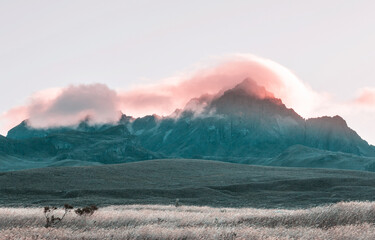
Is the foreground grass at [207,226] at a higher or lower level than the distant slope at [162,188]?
higher

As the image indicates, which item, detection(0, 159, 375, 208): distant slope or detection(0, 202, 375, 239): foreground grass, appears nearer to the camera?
detection(0, 202, 375, 239): foreground grass

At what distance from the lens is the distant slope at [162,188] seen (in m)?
68.1

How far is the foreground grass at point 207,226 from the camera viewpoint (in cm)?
1634

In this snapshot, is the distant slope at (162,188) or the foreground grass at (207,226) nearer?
the foreground grass at (207,226)

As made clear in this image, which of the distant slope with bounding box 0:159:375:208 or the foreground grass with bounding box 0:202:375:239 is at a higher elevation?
the foreground grass with bounding box 0:202:375:239

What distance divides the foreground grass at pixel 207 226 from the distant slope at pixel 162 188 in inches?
1475

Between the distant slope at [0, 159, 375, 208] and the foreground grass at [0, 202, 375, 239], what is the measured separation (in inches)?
1475

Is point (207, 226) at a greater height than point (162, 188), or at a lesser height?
greater

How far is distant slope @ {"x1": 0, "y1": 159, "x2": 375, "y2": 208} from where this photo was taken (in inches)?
2680

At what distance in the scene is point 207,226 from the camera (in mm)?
19938

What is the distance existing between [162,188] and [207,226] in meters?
71.9

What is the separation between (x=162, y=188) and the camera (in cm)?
9100

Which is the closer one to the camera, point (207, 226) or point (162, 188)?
point (207, 226)

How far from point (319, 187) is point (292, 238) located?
8292cm
